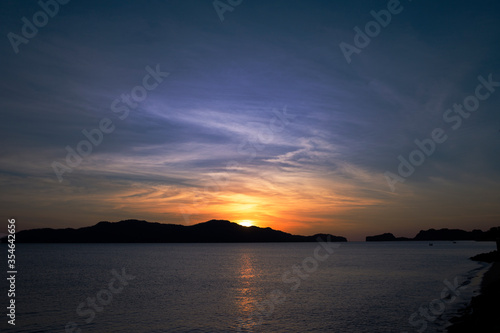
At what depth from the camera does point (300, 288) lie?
5416 centimetres

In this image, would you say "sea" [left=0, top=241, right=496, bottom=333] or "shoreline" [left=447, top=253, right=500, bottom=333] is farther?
"sea" [left=0, top=241, right=496, bottom=333]

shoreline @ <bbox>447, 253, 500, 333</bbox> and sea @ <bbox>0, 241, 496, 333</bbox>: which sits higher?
shoreline @ <bbox>447, 253, 500, 333</bbox>

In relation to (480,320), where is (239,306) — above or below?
below

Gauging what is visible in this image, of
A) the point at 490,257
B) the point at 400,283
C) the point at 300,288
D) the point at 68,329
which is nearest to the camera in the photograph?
the point at 68,329

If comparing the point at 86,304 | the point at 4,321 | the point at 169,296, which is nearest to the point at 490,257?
Answer: the point at 169,296

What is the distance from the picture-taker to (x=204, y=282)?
210ft

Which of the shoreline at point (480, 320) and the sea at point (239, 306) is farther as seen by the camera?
the sea at point (239, 306)

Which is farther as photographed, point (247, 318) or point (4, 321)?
point (247, 318)

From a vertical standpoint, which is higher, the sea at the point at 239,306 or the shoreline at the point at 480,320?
the shoreline at the point at 480,320

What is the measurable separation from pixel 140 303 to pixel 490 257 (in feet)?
329

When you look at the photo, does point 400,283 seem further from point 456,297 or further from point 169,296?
point 169,296

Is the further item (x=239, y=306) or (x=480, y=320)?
(x=239, y=306)

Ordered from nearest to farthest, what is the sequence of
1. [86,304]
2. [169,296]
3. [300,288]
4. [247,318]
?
[247,318] < [86,304] < [169,296] < [300,288]

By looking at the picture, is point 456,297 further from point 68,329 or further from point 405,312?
point 68,329
